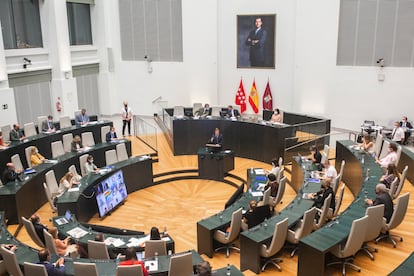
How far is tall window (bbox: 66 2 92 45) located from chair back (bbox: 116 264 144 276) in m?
15.9

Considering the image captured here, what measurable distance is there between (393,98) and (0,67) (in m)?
14.5

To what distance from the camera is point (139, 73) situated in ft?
65.6

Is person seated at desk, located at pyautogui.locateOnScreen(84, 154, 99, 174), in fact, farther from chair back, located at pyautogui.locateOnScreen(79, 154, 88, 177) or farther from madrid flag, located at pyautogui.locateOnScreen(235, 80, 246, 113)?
madrid flag, located at pyautogui.locateOnScreen(235, 80, 246, 113)

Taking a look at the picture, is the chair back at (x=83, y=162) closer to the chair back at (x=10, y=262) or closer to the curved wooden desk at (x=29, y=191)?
the curved wooden desk at (x=29, y=191)

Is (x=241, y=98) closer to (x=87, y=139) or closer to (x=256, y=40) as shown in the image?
(x=256, y=40)

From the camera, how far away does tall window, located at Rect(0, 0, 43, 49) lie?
51.2 feet

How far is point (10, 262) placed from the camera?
247 inches

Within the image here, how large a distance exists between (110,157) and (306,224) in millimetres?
7261

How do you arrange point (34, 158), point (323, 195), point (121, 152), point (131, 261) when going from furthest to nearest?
point (121, 152) < point (34, 158) < point (323, 195) < point (131, 261)

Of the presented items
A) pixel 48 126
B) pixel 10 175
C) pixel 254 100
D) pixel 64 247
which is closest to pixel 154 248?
pixel 64 247

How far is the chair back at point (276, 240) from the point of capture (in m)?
6.83

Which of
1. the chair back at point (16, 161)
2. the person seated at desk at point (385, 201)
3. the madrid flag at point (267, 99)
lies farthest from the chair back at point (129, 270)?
the madrid flag at point (267, 99)

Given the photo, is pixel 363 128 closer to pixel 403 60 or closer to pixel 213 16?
pixel 403 60

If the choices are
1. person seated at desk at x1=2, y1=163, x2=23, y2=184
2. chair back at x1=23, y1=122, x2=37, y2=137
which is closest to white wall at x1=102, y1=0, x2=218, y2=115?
chair back at x1=23, y1=122, x2=37, y2=137
